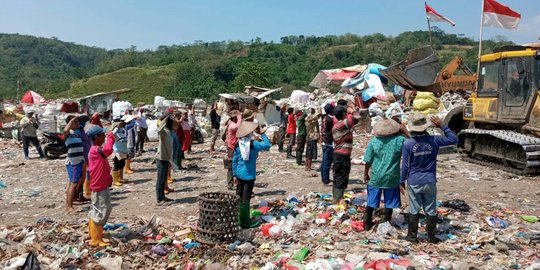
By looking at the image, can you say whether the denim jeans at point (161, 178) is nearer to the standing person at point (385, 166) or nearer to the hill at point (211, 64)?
the standing person at point (385, 166)

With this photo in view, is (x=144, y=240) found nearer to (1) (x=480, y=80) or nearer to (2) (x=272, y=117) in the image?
(1) (x=480, y=80)

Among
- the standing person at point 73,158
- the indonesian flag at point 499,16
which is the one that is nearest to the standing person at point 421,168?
the standing person at point 73,158

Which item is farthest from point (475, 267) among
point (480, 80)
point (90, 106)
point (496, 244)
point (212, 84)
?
point (212, 84)

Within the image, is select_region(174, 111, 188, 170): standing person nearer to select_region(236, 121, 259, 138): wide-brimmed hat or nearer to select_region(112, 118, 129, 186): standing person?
select_region(112, 118, 129, 186): standing person

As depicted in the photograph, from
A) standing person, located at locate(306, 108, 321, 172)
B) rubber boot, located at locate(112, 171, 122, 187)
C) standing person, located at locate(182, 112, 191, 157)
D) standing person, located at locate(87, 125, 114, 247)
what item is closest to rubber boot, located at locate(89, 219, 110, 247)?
standing person, located at locate(87, 125, 114, 247)

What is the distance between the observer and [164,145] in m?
7.81

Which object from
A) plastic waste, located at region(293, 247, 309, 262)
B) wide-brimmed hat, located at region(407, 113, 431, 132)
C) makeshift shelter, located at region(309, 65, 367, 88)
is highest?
makeshift shelter, located at region(309, 65, 367, 88)

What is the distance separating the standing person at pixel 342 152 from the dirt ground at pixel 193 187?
1.42m

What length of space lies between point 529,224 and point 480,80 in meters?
6.04

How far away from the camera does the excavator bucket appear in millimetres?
16109

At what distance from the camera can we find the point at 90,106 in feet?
70.4

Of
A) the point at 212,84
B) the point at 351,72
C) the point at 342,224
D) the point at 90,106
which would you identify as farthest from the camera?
the point at 212,84

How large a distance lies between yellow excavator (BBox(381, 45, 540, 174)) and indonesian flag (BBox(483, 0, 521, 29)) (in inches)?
87.0

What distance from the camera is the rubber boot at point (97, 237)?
18.1ft
